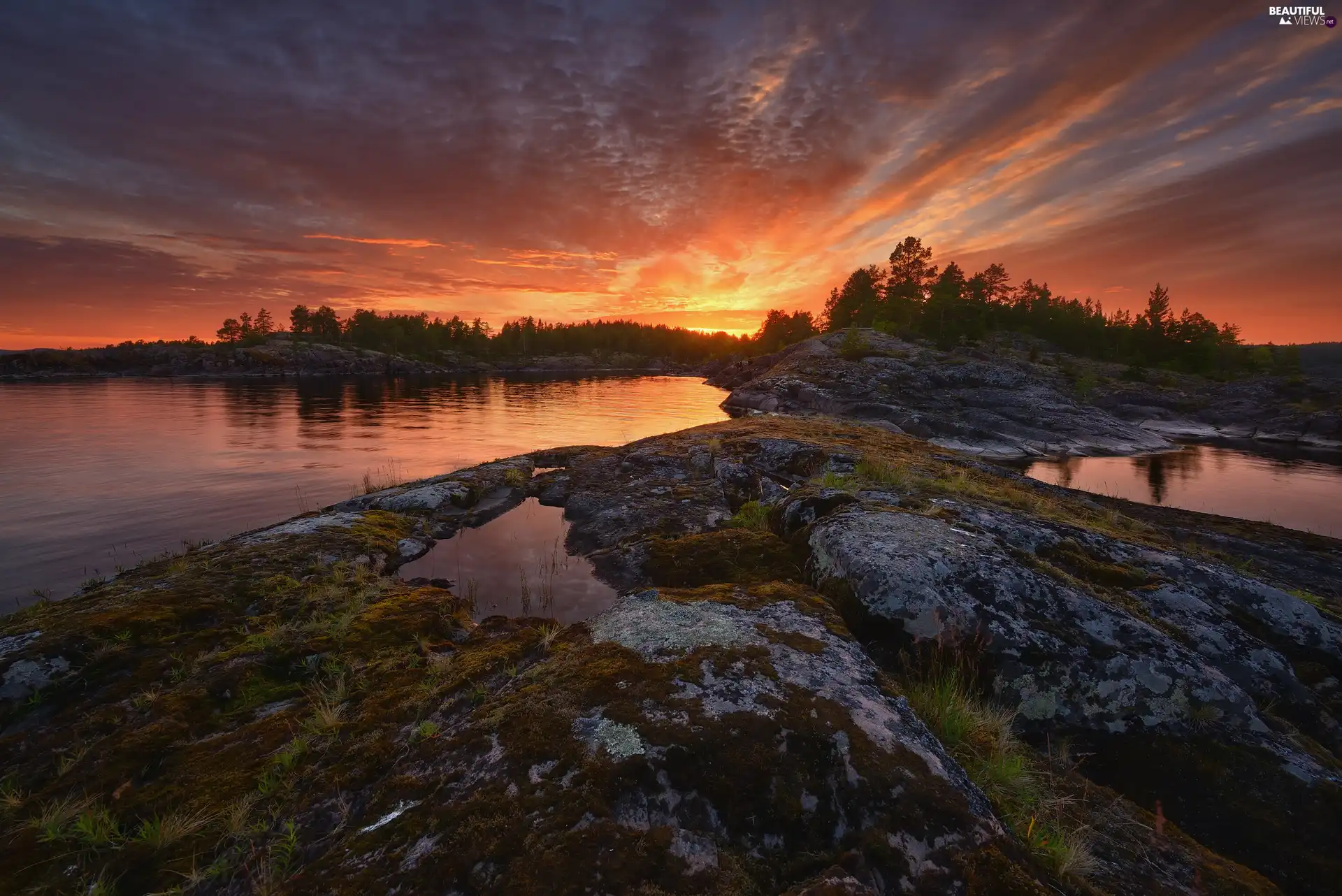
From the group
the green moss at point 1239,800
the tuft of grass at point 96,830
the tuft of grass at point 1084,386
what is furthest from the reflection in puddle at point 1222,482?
the tuft of grass at point 96,830

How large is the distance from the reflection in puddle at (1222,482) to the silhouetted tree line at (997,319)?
38.3 meters

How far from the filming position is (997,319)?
88.3 m

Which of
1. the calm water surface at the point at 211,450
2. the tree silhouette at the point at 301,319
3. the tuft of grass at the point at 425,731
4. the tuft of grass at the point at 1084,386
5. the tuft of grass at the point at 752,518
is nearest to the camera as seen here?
the tuft of grass at the point at 425,731

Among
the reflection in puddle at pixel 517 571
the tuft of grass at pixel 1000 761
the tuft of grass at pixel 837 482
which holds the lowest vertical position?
the reflection in puddle at pixel 517 571

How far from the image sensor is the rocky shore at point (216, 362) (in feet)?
350

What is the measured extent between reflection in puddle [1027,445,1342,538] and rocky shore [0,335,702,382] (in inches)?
5054

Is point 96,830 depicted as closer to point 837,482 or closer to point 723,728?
point 723,728

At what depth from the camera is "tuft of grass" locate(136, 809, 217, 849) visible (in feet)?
13.6

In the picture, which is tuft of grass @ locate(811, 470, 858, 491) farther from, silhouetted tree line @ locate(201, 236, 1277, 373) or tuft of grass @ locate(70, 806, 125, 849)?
silhouetted tree line @ locate(201, 236, 1277, 373)

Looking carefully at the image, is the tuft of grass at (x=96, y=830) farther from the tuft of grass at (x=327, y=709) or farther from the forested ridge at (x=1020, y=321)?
the forested ridge at (x=1020, y=321)

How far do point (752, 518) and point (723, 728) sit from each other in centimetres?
851

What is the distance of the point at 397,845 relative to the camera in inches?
138

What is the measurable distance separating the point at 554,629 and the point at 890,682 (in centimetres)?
419

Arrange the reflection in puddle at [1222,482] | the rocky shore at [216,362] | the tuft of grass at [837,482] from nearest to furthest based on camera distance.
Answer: the tuft of grass at [837,482] → the reflection in puddle at [1222,482] → the rocky shore at [216,362]
